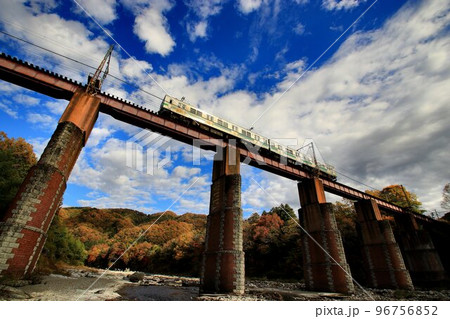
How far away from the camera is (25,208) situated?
9.42 m

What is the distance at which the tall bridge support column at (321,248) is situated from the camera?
16.9 metres

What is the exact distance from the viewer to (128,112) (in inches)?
612

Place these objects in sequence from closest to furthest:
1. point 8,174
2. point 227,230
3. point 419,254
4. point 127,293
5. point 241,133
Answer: point 127,293 < point 227,230 < point 8,174 < point 241,133 < point 419,254

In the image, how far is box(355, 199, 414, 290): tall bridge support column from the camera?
71.9 feet

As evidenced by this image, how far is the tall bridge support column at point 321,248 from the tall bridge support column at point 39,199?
1939 cm

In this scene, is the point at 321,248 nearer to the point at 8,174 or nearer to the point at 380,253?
the point at 380,253

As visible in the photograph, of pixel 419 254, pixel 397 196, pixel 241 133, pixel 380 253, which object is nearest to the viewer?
pixel 241 133

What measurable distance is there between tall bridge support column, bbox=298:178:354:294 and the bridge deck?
360cm

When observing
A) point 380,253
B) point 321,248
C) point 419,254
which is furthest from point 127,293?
point 419,254

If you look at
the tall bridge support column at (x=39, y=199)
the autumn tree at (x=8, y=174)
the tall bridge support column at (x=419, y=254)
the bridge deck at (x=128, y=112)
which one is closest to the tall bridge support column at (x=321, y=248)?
the bridge deck at (x=128, y=112)

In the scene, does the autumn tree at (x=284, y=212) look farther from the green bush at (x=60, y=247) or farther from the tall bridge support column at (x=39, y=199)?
the tall bridge support column at (x=39, y=199)

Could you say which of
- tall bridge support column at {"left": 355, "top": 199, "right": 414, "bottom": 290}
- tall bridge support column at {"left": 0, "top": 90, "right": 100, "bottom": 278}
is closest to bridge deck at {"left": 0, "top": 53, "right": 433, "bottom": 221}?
tall bridge support column at {"left": 0, "top": 90, "right": 100, "bottom": 278}

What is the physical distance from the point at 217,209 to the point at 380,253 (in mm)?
21012

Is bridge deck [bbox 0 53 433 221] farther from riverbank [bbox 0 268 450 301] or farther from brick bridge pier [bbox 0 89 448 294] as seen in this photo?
riverbank [bbox 0 268 450 301]
